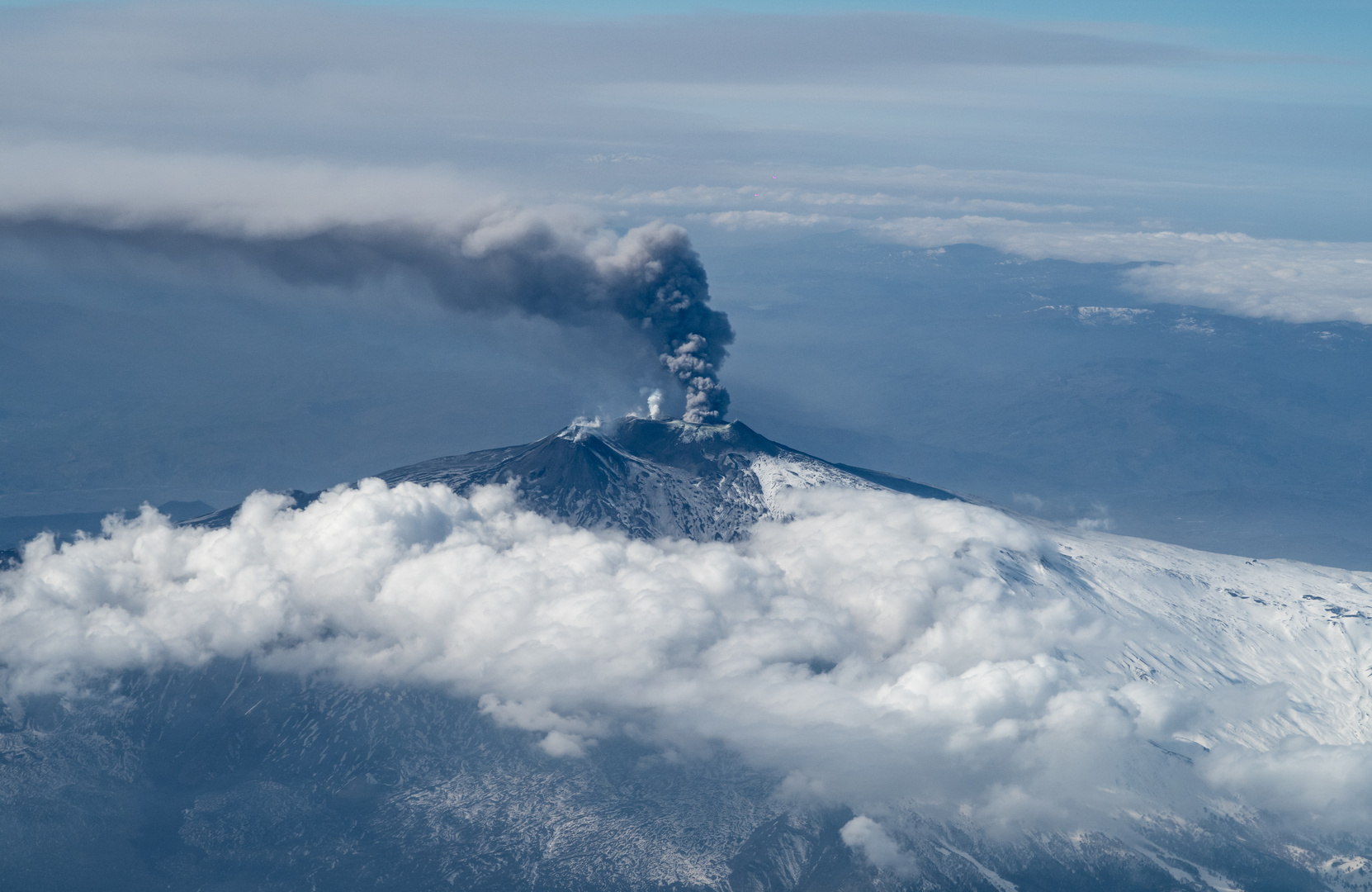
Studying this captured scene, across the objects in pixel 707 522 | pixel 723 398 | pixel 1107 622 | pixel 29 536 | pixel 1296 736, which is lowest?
pixel 29 536

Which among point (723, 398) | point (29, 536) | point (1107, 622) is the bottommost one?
point (29, 536)

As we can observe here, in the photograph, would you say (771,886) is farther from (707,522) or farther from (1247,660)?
(1247,660)

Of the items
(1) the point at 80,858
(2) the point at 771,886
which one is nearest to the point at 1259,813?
(2) the point at 771,886

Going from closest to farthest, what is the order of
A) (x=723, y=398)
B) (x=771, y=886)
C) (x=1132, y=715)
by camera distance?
(x=771, y=886) → (x=1132, y=715) → (x=723, y=398)

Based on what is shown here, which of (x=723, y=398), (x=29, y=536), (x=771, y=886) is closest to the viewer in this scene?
(x=771, y=886)

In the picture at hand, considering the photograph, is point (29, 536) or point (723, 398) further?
point (29, 536)

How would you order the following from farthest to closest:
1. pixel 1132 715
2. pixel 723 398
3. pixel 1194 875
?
pixel 723 398 → pixel 1132 715 → pixel 1194 875

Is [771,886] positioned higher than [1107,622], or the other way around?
[1107,622]

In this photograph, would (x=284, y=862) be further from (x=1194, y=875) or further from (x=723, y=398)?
(x=1194, y=875)

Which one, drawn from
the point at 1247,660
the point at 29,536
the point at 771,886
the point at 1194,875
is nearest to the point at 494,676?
the point at 771,886
